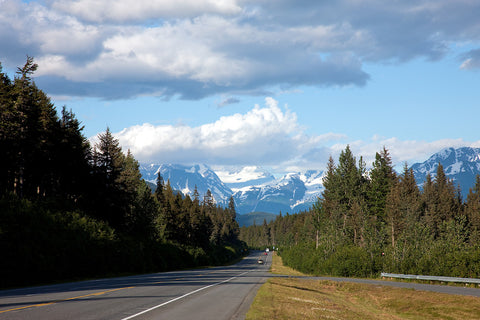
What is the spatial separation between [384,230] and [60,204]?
160 feet

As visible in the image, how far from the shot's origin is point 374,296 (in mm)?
31750

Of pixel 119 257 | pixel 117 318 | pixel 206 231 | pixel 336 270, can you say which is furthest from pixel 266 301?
pixel 206 231

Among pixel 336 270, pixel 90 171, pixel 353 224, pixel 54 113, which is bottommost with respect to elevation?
pixel 336 270

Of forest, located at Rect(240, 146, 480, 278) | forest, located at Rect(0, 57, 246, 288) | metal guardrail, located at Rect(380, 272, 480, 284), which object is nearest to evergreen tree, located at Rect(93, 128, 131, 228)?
forest, located at Rect(0, 57, 246, 288)

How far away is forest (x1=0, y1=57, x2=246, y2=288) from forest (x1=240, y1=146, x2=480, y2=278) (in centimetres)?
2807

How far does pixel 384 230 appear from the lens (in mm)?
67750

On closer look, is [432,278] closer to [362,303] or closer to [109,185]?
[362,303]

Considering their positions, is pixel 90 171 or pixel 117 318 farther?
pixel 90 171

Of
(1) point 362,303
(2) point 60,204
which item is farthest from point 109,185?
(1) point 362,303

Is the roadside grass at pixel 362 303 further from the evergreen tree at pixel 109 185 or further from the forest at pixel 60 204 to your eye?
the evergreen tree at pixel 109 185

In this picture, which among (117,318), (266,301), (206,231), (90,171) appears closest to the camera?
(117,318)

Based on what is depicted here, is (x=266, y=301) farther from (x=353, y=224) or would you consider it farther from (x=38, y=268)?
(x=353, y=224)

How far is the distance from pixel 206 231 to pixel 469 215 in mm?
72461

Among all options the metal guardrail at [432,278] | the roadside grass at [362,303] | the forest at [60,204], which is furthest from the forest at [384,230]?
the forest at [60,204]
